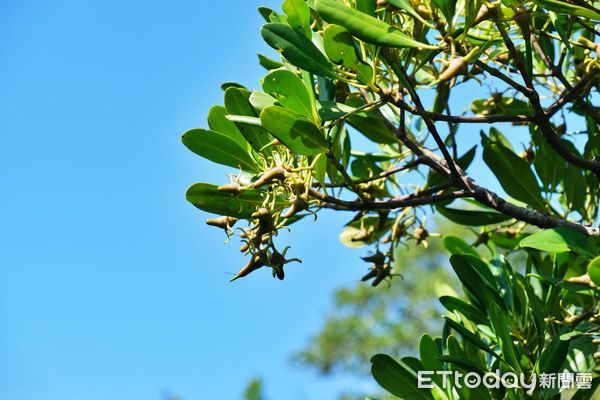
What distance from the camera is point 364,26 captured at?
1.09 m

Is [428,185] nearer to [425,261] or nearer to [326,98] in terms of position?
[326,98]

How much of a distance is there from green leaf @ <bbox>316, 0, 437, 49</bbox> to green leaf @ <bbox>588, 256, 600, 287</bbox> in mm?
345

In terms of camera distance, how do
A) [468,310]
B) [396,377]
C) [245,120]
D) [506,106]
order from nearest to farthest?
[245,120], [396,377], [468,310], [506,106]

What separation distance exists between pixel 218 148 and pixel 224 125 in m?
0.06

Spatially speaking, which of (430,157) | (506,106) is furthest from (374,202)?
(506,106)

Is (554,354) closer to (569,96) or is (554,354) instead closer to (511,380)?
(511,380)

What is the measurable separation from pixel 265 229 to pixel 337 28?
0.99 feet

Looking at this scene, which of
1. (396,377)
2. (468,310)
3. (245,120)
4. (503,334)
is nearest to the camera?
(245,120)

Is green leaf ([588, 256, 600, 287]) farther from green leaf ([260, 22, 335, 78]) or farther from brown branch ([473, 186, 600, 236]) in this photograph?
green leaf ([260, 22, 335, 78])

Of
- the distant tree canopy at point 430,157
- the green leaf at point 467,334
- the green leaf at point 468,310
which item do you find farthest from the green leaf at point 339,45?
the green leaf at point 468,310

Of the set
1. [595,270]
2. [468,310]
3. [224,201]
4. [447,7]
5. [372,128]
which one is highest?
[372,128]

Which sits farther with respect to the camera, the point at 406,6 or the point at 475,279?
the point at 475,279

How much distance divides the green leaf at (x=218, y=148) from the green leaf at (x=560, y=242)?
0.44 meters

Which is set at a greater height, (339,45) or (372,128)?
(372,128)
